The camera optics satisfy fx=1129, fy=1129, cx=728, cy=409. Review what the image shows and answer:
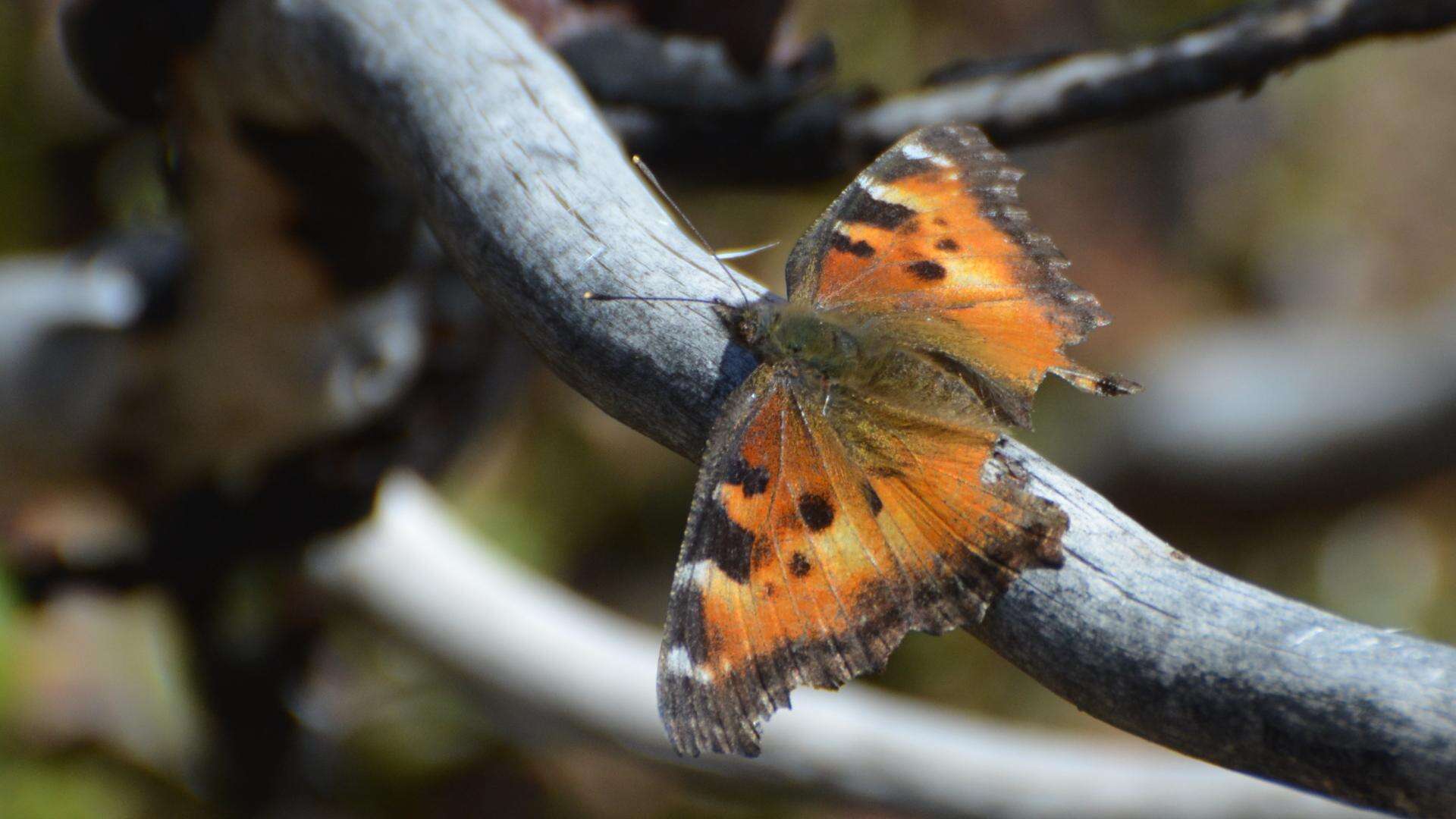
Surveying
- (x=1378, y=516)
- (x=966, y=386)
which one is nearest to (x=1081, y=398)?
(x=1378, y=516)

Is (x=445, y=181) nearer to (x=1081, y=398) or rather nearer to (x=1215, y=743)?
(x=1215, y=743)

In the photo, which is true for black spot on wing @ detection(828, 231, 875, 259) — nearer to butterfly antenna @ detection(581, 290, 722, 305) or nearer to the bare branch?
butterfly antenna @ detection(581, 290, 722, 305)

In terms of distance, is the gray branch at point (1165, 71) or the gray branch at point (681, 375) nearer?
the gray branch at point (681, 375)

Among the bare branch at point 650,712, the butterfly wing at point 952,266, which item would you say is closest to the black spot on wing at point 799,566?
the butterfly wing at point 952,266

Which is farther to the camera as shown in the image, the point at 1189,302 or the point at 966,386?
the point at 1189,302

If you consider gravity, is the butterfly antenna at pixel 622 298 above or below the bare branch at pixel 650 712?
below

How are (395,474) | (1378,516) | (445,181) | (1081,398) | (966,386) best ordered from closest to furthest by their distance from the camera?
(445,181), (966,386), (395,474), (1081,398), (1378,516)

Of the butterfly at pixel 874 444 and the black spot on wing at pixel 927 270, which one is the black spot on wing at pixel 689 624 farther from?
the black spot on wing at pixel 927 270
